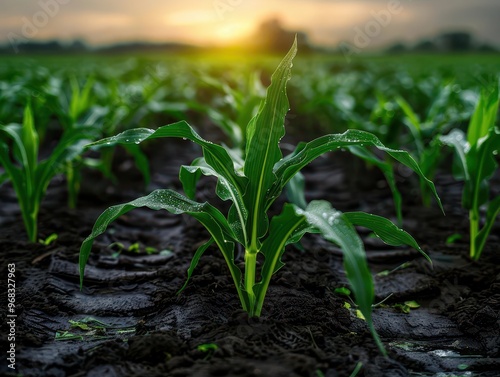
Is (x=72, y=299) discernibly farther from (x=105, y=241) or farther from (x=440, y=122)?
(x=440, y=122)

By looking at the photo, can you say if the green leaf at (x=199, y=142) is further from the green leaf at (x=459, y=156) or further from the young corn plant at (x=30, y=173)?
the green leaf at (x=459, y=156)

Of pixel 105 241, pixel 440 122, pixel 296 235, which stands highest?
pixel 440 122

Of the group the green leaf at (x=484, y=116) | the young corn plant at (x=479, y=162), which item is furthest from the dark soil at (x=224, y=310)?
the green leaf at (x=484, y=116)

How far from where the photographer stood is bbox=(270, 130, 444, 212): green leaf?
5.08 feet

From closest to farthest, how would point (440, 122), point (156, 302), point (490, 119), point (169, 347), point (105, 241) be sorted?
point (169, 347) → point (156, 302) → point (490, 119) → point (105, 241) → point (440, 122)

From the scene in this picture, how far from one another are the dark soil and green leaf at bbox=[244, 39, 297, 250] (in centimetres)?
29

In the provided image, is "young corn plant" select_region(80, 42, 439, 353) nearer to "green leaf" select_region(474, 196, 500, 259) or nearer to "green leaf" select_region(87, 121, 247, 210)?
"green leaf" select_region(87, 121, 247, 210)

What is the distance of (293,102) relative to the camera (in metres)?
9.57

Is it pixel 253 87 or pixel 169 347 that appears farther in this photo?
pixel 253 87

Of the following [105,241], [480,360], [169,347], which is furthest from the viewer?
[105,241]

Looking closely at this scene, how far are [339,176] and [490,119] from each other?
1887mm

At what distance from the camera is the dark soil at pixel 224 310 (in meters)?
1.41

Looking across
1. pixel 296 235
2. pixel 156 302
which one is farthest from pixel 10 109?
pixel 296 235

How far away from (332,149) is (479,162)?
911 mm
